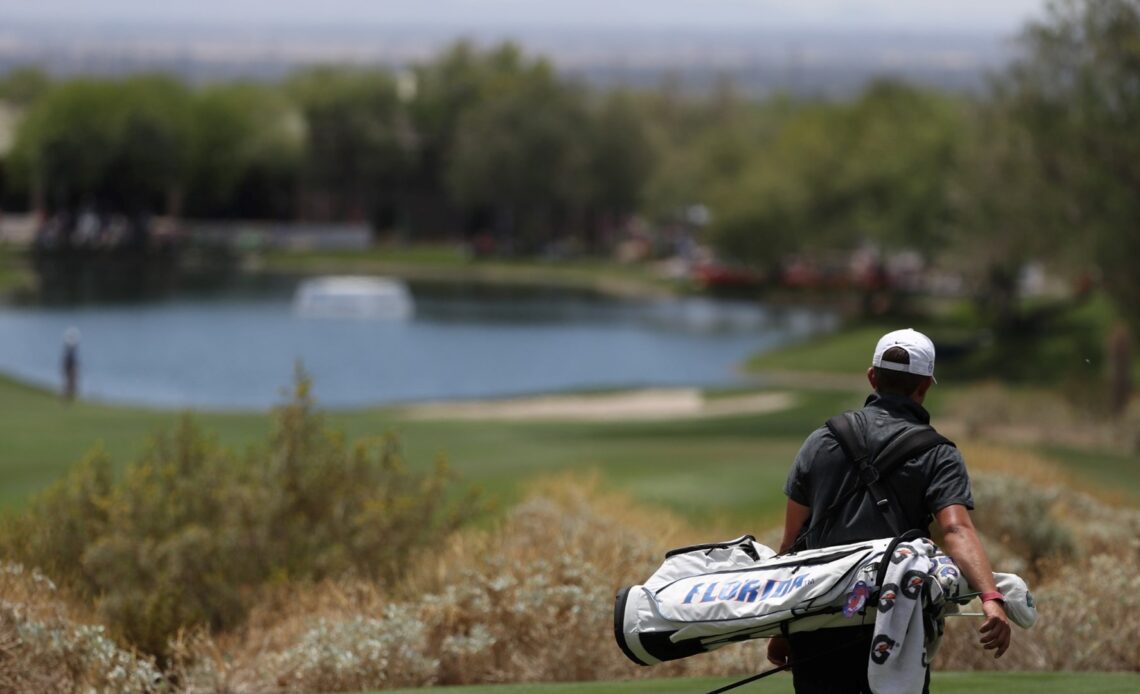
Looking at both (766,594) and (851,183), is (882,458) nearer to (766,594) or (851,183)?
(766,594)

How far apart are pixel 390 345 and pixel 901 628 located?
247 ft

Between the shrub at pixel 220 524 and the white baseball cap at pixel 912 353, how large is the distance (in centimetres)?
614

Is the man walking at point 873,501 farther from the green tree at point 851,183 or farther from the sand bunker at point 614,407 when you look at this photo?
the green tree at point 851,183

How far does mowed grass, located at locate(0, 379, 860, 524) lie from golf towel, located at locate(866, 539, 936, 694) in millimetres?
8414

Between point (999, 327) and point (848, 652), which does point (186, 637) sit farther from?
point (999, 327)

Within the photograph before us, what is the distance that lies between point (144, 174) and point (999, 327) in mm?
94299

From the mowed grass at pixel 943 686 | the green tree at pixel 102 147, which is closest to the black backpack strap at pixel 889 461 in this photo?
the mowed grass at pixel 943 686

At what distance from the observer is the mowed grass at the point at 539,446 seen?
2009 cm

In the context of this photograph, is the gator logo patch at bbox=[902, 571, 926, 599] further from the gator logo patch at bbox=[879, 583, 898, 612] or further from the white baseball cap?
the white baseball cap

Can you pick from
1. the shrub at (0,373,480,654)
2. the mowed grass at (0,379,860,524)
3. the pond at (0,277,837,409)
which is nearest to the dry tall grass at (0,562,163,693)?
the shrub at (0,373,480,654)

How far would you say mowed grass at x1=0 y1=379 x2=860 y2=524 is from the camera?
20.1 m

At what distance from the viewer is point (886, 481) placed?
7023mm

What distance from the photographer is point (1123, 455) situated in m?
29.8

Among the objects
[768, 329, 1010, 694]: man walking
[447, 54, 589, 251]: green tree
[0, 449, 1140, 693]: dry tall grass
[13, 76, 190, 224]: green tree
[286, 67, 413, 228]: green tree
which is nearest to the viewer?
[768, 329, 1010, 694]: man walking
